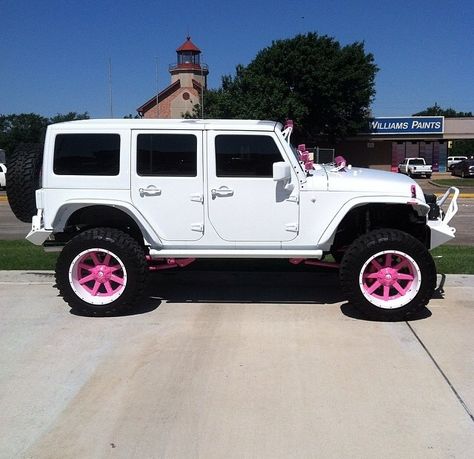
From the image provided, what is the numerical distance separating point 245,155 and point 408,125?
152 feet

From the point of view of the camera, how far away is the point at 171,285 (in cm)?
671

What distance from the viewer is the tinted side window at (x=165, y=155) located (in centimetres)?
543

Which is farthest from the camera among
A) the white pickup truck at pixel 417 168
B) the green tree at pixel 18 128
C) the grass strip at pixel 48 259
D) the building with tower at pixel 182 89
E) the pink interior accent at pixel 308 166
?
the green tree at pixel 18 128

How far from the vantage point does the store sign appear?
4850cm

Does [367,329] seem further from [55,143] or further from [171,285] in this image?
[55,143]

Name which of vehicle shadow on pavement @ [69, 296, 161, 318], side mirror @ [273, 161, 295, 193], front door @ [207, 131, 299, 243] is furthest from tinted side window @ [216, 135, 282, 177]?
vehicle shadow on pavement @ [69, 296, 161, 318]

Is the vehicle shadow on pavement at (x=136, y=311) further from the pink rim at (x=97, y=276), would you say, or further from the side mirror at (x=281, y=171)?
the side mirror at (x=281, y=171)

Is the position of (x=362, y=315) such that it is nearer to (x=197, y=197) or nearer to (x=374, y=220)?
(x=374, y=220)

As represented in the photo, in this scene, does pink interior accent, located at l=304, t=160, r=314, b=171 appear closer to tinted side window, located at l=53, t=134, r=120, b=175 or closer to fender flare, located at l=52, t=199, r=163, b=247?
fender flare, located at l=52, t=199, r=163, b=247

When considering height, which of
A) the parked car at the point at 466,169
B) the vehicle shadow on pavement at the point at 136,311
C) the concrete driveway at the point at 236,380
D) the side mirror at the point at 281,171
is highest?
the parked car at the point at 466,169

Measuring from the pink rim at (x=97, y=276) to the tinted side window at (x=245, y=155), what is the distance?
4.52 ft

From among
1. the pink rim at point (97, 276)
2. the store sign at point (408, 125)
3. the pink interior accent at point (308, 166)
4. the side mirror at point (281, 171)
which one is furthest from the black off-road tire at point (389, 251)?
the store sign at point (408, 125)

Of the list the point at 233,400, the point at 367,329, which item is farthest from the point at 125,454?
the point at 367,329

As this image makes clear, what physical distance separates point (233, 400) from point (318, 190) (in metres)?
2.36
